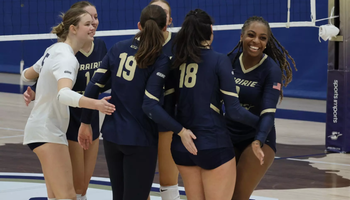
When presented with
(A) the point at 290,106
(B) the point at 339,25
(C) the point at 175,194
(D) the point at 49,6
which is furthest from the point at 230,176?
(D) the point at 49,6

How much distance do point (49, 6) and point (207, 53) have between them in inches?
441

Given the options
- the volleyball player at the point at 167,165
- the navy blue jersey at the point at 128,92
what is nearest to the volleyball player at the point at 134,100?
the navy blue jersey at the point at 128,92

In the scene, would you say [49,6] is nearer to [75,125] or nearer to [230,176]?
[75,125]

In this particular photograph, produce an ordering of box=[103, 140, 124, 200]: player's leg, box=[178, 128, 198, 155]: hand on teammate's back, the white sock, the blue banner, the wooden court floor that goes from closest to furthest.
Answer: box=[178, 128, 198, 155]: hand on teammate's back, box=[103, 140, 124, 200]: player's leg, the white sock, the wooden court floor, the blue banner

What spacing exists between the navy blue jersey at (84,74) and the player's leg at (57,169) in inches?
20.8

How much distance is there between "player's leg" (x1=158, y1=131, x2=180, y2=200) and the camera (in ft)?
12.7

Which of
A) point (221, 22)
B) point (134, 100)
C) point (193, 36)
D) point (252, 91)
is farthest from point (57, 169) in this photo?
point (221, 22)

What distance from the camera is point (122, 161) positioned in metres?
3.16

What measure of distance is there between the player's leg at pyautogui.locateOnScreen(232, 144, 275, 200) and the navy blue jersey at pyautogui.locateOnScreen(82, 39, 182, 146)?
0.58m

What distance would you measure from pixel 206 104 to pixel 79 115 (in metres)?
1.18

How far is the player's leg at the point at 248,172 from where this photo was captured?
129 inches

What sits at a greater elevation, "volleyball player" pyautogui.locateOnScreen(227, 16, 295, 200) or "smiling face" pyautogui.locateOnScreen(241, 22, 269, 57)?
"smiling face" pyautogui.locateOnScreen(241, 22, 269, 57)

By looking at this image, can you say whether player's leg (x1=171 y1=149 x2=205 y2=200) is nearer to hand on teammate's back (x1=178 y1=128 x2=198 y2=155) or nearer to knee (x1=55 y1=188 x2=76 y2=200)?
hand on teammate's back (x1=178 y1=128 x2=198 y2=155)

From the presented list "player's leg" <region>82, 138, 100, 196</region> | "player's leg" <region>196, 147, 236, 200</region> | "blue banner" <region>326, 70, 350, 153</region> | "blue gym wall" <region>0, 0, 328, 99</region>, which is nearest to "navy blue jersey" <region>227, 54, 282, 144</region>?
"player's leg" <region>196, 147, 236, 200</region>
